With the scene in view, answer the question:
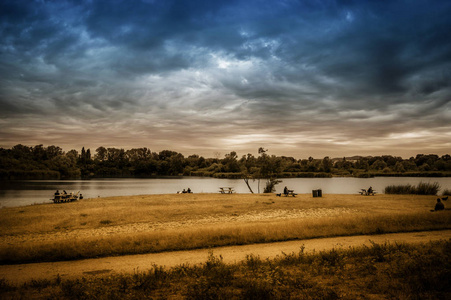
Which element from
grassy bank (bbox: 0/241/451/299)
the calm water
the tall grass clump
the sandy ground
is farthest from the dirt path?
the calm water

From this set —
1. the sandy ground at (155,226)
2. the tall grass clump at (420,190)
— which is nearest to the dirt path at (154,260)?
the sandy ground at (155,226)

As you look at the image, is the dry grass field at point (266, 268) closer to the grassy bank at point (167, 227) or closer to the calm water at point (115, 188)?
the grassy bank at point (167, 227)

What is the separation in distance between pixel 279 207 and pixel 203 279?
21586 mm

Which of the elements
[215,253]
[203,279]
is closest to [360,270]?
[203,279]

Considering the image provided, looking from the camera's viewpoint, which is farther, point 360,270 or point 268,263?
point 268,263

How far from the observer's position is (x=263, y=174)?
5156 centimetres

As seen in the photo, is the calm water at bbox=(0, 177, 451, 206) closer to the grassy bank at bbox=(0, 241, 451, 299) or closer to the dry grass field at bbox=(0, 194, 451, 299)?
the dry grass field at bbox=(0, 194, 451, 299)

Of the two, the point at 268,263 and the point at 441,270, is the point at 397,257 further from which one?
the point at 268,263

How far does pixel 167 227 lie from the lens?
19375 mm

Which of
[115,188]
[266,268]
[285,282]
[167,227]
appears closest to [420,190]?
[167,227]

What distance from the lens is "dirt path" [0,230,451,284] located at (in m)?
9.80

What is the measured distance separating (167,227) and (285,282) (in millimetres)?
13088

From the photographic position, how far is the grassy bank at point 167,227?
41.3 feet

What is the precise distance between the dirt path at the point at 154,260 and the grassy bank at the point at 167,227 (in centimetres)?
69
